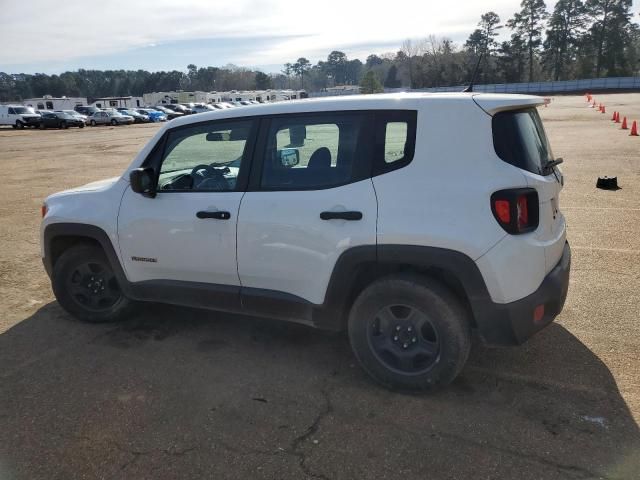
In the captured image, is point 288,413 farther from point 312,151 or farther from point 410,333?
point 312,151

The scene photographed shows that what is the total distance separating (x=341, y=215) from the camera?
10.5 feet

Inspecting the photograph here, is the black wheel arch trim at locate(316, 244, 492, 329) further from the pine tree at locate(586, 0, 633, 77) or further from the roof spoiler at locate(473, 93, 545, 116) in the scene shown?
the pine tree at locate(586, 0, 633, 77)

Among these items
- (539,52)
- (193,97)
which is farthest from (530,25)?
(193,97)

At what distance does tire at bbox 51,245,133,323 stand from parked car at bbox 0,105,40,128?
43633mm

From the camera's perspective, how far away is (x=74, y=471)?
2709 millimetres

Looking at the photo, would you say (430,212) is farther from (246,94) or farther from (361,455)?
(246,94)

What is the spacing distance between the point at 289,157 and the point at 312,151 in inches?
7.0

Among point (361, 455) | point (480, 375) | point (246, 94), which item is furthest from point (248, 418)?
point (246, 94)

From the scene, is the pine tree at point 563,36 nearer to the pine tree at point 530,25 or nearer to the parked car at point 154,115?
the pine tree at point 530,25

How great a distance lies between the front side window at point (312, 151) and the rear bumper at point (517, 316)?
3.86ft

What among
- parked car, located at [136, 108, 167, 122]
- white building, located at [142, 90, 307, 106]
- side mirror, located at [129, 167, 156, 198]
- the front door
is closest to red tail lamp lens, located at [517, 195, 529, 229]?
the front door

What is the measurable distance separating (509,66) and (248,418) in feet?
331

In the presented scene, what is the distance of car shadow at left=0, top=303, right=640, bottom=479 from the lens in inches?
106

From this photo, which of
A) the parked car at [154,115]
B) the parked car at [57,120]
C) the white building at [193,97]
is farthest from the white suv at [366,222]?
the white building at [193,97]
